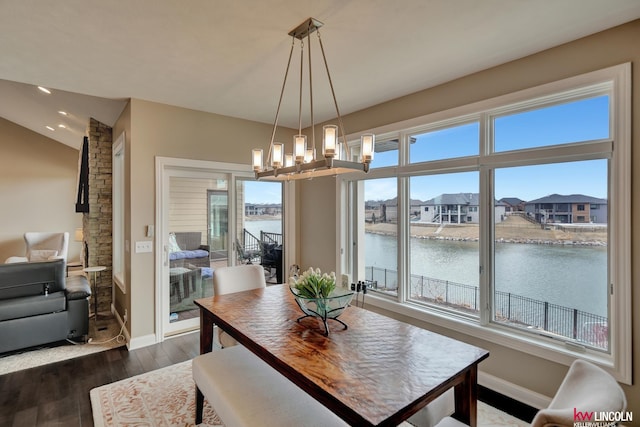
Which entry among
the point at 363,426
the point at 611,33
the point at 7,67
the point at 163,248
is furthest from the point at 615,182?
the point at 7,67

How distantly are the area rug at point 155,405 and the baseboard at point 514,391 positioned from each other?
228mm

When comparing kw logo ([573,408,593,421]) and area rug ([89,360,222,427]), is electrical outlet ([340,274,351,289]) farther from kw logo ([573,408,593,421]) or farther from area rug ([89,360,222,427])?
kw logo ([573,408,593,421])

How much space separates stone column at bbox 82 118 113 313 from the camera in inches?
182

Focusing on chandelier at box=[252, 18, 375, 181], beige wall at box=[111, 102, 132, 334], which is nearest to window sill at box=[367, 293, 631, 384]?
chandelier at box=[252, 18, 375, 181]

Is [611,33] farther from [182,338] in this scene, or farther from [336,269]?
[182,338]

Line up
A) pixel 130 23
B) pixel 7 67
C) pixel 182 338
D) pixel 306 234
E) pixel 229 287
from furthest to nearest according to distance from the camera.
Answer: pixel 306 234 < pixel 182 338 < pixel 229 287 < pixel 7 67 < pixel 130 23

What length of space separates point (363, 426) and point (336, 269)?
123 inches

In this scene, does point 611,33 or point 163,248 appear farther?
point 163,248

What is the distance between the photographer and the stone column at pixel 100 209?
4617 mm

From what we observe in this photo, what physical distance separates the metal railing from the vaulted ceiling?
6.69 ft

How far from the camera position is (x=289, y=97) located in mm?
3537

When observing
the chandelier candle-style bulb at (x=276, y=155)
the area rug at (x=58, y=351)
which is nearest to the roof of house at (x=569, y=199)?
the chandelier candle-style bulb at (x=276, y=155)

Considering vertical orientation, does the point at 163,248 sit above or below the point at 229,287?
above

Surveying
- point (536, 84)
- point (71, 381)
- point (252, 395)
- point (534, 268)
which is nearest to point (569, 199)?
point (534, 268)
